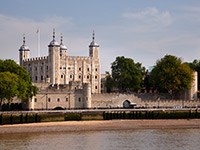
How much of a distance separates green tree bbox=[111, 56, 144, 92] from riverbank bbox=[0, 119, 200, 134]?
33.8 metres

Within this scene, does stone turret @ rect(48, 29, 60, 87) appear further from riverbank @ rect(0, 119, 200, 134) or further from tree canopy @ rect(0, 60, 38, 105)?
riverbank @ rect(0, 119, 200, 134)

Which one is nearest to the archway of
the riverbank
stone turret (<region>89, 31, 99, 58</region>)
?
the riverbank

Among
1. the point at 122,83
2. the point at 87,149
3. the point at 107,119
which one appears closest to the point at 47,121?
the point at 107,119

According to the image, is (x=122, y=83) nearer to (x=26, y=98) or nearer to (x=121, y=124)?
(x=26, y=98)

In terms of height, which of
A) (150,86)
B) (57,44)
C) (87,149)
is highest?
(57,44)

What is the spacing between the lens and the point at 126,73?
4798 inches

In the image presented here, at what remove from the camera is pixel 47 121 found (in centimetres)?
8612

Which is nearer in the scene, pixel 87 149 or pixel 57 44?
pixel 87 149

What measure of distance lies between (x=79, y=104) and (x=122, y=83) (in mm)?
19513

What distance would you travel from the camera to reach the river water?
6294 cm

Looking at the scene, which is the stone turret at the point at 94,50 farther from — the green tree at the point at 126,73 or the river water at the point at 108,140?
the river water at the point at 108,140

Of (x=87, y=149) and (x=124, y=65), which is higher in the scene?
(x=124, y=65)

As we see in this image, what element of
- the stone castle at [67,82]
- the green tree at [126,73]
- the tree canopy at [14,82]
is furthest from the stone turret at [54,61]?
the tree canopy at [14,82]

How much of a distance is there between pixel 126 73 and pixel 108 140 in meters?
54.6
